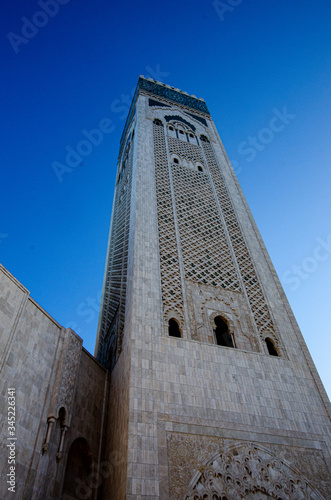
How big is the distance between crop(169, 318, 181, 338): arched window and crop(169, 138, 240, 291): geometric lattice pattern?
107 cm

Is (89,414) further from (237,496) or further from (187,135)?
(187,135)

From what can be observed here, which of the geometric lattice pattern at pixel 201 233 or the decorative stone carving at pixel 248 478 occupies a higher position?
the geometric lattice pattern at pixel 201 233

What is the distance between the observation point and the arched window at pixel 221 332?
6.74 m

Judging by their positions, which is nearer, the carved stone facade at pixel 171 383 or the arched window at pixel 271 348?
the carved stone facade at pixel 171 383

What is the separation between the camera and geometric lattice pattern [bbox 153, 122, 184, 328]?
257 inches

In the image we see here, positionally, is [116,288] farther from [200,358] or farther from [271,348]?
[271,348]

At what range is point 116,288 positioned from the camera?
7.96 meters

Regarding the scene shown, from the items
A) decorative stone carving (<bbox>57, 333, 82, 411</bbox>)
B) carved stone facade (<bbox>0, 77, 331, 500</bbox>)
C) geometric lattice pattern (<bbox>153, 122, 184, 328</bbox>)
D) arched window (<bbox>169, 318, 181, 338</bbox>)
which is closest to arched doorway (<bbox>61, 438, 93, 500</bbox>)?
carved stone facade (<bbox>0, 77, 331, 500</bbox>)

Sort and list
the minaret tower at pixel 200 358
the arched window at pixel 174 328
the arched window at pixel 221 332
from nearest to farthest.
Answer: the minaret tower at pixel 200 358 → the arched window at pixel 174 328 → the arched window at pixel 221 332

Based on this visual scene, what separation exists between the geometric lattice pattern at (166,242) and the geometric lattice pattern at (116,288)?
85 cm

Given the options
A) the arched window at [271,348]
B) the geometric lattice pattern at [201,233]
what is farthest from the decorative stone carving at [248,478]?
the geometric lattice pattern at [201,233]

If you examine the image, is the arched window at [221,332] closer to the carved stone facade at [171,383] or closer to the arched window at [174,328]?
the carved stone facade at [171,383]

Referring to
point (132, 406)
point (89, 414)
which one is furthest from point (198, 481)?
point (89, 414)

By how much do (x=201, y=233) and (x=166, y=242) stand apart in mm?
1039
